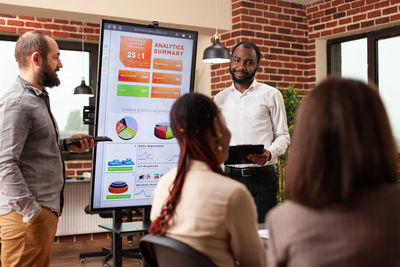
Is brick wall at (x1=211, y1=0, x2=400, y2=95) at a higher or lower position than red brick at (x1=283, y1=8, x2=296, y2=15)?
lower

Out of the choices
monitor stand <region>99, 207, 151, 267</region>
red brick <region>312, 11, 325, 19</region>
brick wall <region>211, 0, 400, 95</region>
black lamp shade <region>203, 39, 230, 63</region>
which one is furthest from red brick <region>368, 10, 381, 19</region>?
monitor stand <region>99, 207, 151, 267</region>

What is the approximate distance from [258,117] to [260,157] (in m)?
0.39

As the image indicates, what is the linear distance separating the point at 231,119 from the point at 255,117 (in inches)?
6.8

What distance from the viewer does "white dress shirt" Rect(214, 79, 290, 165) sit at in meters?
3.13

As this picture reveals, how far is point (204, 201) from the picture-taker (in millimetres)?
1422

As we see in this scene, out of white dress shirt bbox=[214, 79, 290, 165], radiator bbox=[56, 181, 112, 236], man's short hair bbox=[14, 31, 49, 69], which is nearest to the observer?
man's short hair bbox=[14, 31, 49, 69]

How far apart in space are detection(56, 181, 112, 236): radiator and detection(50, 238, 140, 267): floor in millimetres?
165

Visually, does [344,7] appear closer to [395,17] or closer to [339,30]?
[339,30]

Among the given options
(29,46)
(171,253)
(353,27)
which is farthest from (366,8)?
(171,253)

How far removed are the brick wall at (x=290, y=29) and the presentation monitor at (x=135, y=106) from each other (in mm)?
2541

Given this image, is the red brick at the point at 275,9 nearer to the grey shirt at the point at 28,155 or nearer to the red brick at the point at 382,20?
the red brick at the point at 382,20

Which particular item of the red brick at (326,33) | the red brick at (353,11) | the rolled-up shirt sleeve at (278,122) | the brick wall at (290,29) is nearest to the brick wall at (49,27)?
the brick wall at (290,29)

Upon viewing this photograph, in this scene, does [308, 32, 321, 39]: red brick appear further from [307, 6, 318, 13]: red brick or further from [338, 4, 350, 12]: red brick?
[338, 4, 350, 12]: red brick

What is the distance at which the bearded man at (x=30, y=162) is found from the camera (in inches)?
82.5
